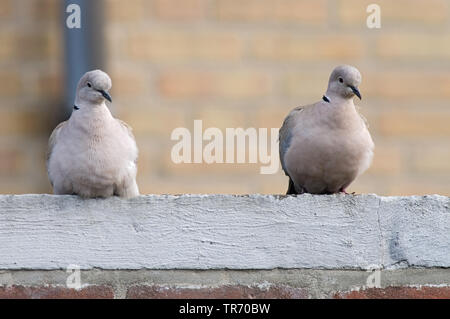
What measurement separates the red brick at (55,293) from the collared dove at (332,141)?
84cm

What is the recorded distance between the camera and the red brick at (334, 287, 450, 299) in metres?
3.12

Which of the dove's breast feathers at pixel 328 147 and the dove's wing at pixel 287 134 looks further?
the dove's wing at pixel 287 134

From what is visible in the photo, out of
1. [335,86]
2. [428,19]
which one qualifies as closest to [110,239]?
[335,86]

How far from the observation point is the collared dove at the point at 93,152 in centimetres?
330

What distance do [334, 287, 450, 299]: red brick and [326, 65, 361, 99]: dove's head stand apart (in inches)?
28.0

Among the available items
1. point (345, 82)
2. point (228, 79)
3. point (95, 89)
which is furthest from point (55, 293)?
point (228, 79)

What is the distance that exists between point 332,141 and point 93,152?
0.72 m

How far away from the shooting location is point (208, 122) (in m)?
4.64

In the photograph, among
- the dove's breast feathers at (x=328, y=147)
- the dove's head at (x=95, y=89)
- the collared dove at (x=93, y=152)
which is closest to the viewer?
the collared dove at (x=93, y=152)

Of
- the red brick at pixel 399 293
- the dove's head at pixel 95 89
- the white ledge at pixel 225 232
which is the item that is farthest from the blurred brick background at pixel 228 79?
the red brick at pixel 399 293

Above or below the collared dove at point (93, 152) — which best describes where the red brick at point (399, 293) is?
below

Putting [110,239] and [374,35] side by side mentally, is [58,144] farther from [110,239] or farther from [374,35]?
[374,35]

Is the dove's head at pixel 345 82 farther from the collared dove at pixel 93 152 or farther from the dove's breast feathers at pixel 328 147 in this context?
the collared dove at pixel 93 152

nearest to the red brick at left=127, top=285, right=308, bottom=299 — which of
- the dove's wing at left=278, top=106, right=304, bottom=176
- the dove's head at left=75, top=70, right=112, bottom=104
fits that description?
the dove's head at left=75, top=70, right=112, bottom=104
